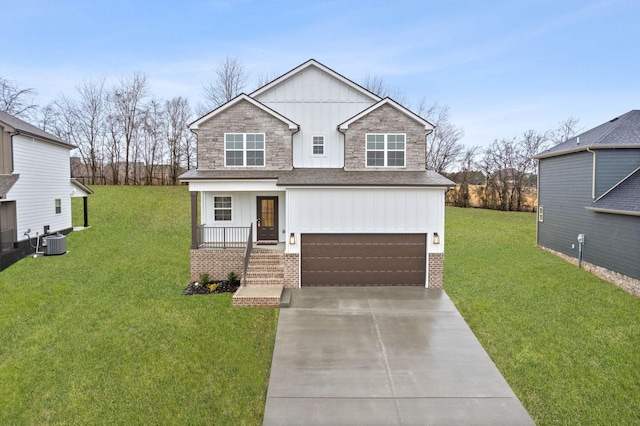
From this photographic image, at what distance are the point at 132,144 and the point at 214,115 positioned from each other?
102ft

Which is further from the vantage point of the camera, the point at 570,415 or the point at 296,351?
the point at 296,351

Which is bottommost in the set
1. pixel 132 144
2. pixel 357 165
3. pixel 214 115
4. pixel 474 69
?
pixel 357 165

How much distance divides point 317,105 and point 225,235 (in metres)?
6.81

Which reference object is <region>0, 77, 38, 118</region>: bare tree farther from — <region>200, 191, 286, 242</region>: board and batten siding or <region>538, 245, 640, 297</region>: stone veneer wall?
<region>538, 245, 640, 297</region>: stone veneer wall

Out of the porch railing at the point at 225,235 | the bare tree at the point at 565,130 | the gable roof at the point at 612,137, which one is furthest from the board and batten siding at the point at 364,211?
the bare tree at the point at 565,130

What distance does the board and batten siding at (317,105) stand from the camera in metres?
14.5

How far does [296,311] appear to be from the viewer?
10109 mm

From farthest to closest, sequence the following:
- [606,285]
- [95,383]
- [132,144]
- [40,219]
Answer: [132,144] → [40,219] → [606,285] → [95,383]

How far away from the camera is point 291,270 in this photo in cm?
1219

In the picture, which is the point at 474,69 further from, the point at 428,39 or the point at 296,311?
the point at 296,311

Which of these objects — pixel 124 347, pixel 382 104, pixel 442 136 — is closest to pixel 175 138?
pixel 442 136

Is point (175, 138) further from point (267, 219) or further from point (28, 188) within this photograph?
point (267, 219)

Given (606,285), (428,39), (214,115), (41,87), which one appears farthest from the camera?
(41,87)

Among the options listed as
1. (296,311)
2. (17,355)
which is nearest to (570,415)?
(296,311)
